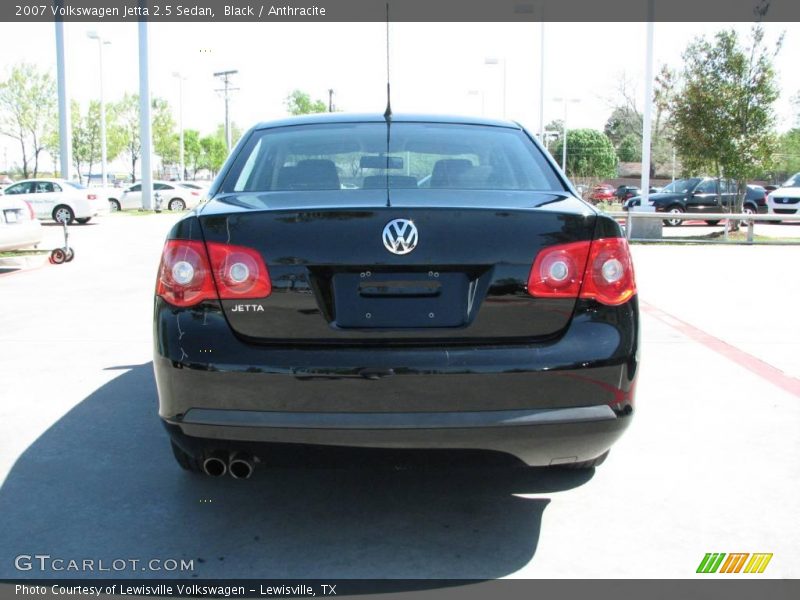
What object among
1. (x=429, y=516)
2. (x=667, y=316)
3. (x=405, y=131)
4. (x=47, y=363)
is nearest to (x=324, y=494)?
(x=429, y=516)

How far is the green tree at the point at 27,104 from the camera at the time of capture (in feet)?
176

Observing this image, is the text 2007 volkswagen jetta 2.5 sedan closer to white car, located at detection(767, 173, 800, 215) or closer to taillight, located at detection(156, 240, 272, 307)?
taillight, located at detection(156, 240, 272, 307)

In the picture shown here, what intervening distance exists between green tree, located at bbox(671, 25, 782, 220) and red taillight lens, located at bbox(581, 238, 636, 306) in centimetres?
1990

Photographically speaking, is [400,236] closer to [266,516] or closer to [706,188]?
[266,516]

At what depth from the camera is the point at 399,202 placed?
10.1 ft

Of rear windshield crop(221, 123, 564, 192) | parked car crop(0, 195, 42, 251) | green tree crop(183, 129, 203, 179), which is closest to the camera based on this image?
rear windshield crop(221, 123, 564, 192)

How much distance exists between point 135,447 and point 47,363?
2.45 m

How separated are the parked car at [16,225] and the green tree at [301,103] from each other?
69.9 meters

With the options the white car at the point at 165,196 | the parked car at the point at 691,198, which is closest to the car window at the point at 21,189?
the white car at the point at 165,196

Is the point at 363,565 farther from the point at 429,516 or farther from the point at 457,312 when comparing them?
the point at 457,312

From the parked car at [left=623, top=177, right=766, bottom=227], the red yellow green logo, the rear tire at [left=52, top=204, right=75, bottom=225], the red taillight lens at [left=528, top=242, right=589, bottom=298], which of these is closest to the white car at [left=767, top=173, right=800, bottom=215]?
the parked car at [left=623, top=177, right=766, bottom=227]

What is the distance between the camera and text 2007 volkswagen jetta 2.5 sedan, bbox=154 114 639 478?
2896 mm

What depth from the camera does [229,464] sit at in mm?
3080

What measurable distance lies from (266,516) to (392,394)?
1104 mm
